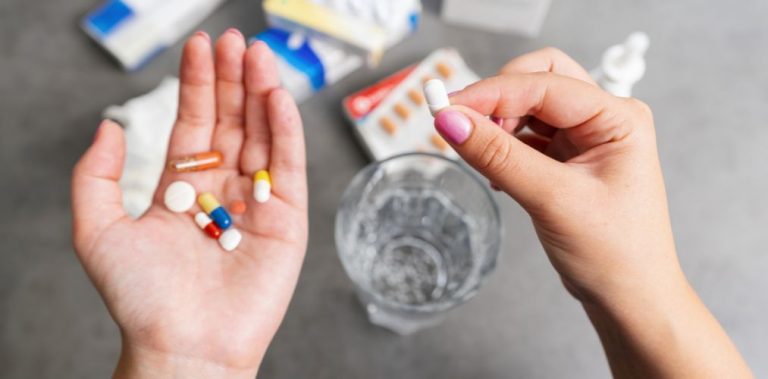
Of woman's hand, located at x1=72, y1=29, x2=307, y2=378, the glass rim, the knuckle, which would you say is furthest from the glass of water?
the knuckle

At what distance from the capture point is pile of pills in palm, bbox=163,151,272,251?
749mm

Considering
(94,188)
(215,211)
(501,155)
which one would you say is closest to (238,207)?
(215,211)

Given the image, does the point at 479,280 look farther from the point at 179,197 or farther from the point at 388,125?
the point at 179,197

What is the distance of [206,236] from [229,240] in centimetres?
4

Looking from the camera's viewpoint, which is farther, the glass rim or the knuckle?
the glass rim

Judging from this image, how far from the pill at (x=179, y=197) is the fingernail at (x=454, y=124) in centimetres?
38

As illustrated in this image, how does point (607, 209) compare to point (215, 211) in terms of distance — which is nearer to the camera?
point (607, 209)

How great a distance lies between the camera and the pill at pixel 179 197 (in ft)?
2.48

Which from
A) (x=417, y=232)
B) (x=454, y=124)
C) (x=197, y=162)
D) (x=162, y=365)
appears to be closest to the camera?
(x=454, y=124)

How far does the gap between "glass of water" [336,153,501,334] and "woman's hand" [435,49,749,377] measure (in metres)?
0.17

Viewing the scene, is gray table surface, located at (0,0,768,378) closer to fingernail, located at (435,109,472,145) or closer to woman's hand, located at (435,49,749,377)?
woman's hand, located at (435,49,749,377)

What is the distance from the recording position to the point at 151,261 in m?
0.69

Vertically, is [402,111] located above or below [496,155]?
below

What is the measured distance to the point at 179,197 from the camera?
76cm
